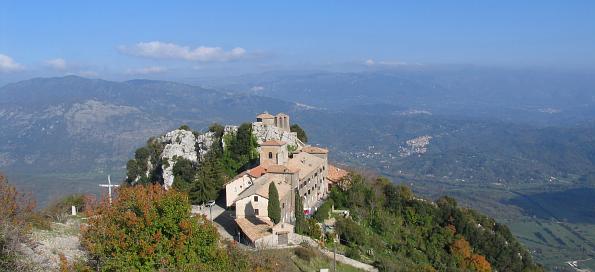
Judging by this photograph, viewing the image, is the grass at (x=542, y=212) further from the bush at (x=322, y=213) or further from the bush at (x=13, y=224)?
the bush at (x=13, y=224)

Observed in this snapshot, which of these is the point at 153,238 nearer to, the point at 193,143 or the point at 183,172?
the point at 183,172

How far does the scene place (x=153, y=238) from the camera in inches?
867

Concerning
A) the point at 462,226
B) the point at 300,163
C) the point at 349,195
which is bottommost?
the point at 462,226

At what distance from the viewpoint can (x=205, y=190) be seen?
44469mm

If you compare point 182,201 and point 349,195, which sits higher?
point 182,201

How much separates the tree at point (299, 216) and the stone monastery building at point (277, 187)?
61 centimetres

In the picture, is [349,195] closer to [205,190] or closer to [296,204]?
[296,204]

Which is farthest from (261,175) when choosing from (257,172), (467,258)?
(467,258)

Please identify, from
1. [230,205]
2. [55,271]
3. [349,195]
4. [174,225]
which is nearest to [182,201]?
[174,225]

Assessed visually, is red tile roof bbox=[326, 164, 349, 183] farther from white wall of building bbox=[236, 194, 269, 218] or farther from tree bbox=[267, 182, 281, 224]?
tree bbox=[267, 182, 281, 224]

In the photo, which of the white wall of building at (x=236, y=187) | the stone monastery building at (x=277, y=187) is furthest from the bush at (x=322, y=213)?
the white wall of building at (x=236, y=187)

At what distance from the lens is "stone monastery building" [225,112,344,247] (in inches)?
1383

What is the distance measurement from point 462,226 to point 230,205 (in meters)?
21.0

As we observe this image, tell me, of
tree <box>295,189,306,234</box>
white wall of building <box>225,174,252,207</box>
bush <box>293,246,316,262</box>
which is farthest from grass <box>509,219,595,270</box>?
bush <box>293,246,316,262</box>
